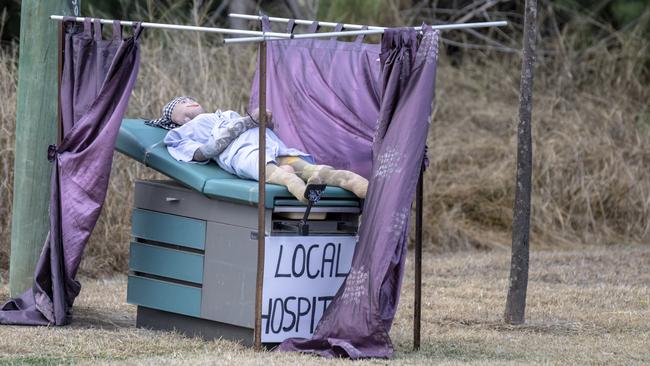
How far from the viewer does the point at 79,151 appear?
661 centimetres

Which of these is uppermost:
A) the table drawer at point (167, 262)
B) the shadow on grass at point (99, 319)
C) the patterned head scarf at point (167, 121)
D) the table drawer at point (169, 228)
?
the patterned head scarf at point (167, 121)

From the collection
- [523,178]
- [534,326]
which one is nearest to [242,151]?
[523,178]

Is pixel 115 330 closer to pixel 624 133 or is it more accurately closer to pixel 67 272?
pixel 67 272

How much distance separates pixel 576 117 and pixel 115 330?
7719 mm

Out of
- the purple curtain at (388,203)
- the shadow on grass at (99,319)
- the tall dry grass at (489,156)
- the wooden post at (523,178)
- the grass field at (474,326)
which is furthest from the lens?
the tall dry grass at (489,156)

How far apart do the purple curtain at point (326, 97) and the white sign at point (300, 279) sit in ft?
2.22

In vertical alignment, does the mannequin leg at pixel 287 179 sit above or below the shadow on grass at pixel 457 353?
above

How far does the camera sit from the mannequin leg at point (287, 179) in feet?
20.1

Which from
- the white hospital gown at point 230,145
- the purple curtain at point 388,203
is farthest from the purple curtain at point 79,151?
the purple curtain at point 388,203

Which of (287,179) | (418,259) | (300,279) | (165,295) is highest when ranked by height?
(287,179)

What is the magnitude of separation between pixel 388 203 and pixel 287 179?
24.1 inches

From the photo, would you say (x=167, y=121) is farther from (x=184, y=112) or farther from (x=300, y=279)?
(x=300, y=279)

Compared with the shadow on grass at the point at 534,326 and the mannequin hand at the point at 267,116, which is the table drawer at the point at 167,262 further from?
the shadow on grass at the point at 534,326

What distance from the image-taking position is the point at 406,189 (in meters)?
5.94
